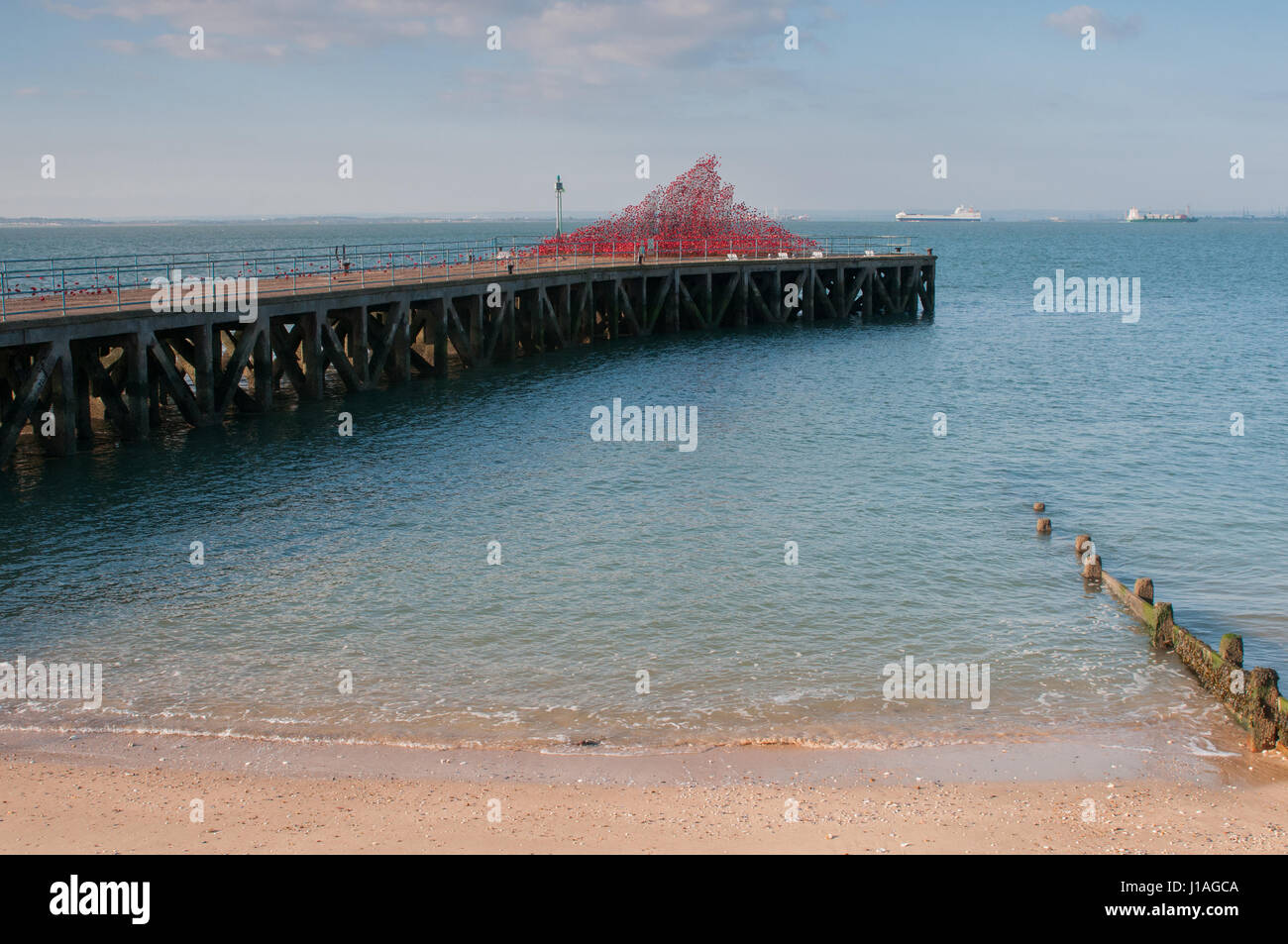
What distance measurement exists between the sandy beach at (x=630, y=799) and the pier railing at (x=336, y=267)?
15590 millimetres

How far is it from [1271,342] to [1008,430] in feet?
92.1

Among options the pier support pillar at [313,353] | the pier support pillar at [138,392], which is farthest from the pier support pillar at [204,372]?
the pier support pillar at [313,353]

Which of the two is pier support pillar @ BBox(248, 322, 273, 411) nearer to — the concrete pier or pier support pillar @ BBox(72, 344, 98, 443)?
the concrete pier

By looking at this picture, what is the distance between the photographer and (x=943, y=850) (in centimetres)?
1024

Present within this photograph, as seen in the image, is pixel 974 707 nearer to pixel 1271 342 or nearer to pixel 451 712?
pixel 451 712

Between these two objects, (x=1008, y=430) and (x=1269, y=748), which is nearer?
(x=1269, y=748)

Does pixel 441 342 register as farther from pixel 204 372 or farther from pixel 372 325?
pixel 204 372

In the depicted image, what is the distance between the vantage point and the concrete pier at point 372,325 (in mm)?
26625

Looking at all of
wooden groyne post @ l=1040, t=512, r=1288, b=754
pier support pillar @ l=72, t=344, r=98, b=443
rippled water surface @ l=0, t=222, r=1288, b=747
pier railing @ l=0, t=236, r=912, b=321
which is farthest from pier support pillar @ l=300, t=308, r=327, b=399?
wooden groyne post @ l=1040, t=512, r=1288, b=754

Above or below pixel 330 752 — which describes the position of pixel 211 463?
above

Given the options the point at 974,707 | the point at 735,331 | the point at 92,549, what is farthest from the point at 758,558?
the point at 735,331

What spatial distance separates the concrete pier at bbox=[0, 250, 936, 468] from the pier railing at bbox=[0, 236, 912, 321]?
1.33 feet
